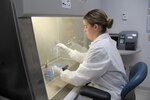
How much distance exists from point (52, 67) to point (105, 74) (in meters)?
0.44

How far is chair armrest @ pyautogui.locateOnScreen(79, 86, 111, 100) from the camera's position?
1350 millimetres

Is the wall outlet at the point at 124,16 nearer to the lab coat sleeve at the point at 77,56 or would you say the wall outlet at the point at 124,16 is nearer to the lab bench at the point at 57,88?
the lab coat sleeve at the point at 77,56

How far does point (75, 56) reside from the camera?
1.88 metres

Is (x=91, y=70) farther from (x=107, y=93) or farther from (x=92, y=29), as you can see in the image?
(x=92, y=29)

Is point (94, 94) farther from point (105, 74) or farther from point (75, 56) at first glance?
point (75, 56)

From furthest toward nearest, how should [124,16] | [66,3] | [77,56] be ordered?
[124,16], [77,56], [66,3]

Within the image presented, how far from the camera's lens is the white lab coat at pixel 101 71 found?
1.42m

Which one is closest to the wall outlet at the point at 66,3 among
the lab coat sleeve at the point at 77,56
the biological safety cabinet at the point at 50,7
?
the biological safety cabinet at the point at 50,7

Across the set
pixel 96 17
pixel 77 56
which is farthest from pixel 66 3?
pixel 77 56

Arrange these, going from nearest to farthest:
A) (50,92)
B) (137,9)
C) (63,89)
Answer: (50,92), (63,89), (137,9)

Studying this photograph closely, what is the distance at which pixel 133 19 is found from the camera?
3.19m

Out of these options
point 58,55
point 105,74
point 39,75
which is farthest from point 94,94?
point 58,55

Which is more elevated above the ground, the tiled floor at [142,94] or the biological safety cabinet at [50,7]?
the biological safety cabinet at [50,7]

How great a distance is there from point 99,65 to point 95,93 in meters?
0.21
